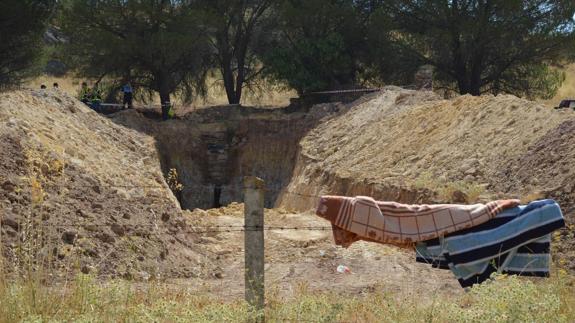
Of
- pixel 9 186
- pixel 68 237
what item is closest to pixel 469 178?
pixel 68 237

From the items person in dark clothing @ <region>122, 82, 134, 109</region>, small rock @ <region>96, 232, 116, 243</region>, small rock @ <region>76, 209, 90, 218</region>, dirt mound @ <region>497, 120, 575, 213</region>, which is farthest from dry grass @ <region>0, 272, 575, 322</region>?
person in dark clothing @ <region>122, 82, 134, 109</region>

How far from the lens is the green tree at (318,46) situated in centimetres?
2934

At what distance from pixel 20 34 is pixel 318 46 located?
9357 mm

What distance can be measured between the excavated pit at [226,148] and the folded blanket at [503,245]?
17820 mm

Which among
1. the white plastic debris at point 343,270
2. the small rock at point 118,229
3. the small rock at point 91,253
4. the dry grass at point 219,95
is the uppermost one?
the dry grass at point 219,95

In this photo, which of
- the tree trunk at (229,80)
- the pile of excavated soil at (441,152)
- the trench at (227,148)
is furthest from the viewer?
the tree trunk at (229,80)

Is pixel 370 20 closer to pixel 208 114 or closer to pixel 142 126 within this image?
pixel 208 114

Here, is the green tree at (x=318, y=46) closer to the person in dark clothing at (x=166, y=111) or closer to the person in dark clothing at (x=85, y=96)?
the person in dark clothing at (x=166, y=111)

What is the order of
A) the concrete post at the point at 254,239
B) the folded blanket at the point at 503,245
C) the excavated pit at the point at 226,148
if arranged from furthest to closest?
the excavated pit at the point at 226,148, the folded blanket at the point at 503,245, the concrete post at the point at 254,239

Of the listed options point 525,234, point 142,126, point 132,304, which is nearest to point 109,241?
point 132,304

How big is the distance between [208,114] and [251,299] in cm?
2303

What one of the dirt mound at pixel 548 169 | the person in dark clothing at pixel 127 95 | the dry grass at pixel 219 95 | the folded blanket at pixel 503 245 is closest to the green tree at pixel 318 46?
the dry grass at pixel 219 95

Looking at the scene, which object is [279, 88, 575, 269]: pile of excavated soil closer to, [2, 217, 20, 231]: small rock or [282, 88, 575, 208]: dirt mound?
[282, 88, 575, 208]: dirt mound

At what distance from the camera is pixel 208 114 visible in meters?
29.5
